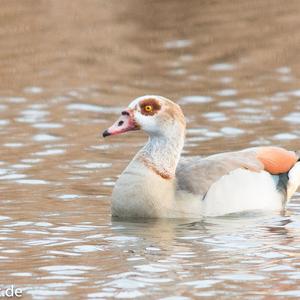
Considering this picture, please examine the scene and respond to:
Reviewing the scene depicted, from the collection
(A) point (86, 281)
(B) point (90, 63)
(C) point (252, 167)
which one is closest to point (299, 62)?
(B) point (90, 63)

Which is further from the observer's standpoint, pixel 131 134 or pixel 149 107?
pixel 131 134

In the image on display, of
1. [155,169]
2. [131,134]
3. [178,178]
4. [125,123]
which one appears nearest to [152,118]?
[125,123]

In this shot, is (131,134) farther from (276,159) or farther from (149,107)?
(149,107)

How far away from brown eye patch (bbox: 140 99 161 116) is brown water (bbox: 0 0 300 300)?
3.60ft

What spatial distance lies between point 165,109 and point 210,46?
30.3 ft

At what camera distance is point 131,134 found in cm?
1888

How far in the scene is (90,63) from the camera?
22.9 meters

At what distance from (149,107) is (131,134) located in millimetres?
4286

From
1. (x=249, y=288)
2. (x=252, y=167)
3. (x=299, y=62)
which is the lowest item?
(x=249, y=288)

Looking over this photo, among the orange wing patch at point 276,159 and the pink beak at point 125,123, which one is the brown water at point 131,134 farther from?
the pink beak at point 125,123

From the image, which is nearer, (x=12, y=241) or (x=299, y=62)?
(x=12, y=241)

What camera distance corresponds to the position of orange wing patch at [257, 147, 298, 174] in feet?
49.5

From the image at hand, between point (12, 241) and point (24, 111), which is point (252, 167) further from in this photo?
point (24, 111)

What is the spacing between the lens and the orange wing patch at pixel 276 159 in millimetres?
15086
